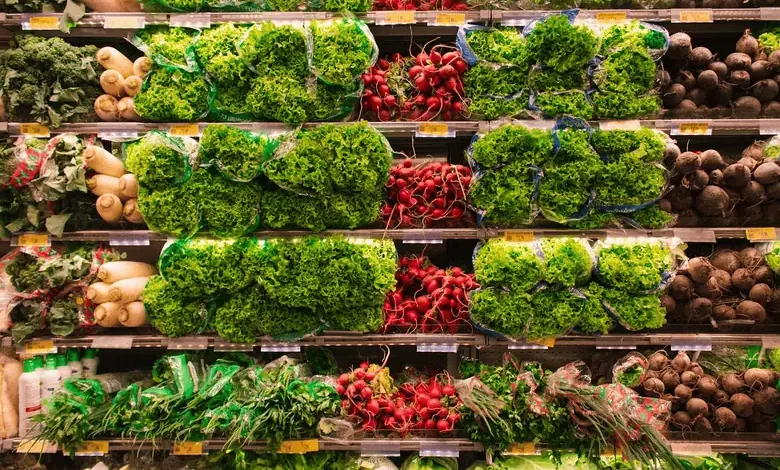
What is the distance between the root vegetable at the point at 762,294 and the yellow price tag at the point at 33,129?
4692 millimetres

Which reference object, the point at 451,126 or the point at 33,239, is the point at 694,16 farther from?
the point at 33,239

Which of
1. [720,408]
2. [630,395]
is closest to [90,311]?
[630,395]

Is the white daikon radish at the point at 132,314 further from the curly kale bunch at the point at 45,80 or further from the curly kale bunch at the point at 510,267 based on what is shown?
the curly kale bunch at the point at 510,267

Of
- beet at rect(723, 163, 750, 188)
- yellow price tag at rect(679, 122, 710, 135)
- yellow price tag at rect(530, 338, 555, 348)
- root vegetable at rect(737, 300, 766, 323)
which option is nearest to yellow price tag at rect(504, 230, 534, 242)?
yellow price tag at rect(530, 338, 555, 348)

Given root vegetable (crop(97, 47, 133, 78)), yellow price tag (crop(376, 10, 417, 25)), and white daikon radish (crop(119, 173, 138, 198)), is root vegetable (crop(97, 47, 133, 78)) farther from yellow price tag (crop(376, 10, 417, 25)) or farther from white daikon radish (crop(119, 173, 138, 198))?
yellow price tag (crop(376, 10, 417, 25))

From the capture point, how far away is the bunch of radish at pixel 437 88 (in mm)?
3105

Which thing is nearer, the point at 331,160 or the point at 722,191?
the point at 331,160

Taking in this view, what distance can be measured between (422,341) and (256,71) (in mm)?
1997

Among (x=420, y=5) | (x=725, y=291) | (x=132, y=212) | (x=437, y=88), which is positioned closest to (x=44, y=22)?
(x=132, y=212)

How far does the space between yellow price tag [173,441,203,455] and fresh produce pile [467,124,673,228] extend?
7.35 ft

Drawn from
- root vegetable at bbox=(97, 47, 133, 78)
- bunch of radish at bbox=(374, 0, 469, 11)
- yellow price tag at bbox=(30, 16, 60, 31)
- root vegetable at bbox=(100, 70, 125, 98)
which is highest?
bunch of radish at bbox=(374, 0, 469, 11)

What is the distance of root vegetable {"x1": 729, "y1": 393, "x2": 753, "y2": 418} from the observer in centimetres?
292

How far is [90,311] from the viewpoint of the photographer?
3086 millimetres

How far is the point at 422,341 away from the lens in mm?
3035
